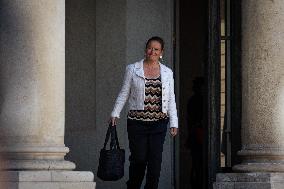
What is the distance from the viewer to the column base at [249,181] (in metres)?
17.8

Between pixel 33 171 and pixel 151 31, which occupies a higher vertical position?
pixel 151 31

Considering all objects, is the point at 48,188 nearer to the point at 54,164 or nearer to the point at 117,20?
the point at 54,164

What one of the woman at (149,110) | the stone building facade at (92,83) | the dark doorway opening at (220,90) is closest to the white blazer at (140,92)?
the woman at (149,110)

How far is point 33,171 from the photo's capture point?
55.4 ft

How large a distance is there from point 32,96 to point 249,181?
9.19ft

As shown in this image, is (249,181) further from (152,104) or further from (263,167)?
(152,104)

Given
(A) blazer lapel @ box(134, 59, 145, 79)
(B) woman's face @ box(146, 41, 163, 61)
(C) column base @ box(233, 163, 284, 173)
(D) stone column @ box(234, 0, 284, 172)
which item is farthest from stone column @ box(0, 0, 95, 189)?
(D) stone column @ box(234, 0, 284, 172)

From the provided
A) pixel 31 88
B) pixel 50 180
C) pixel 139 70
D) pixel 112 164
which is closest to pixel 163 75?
pixel 139 70

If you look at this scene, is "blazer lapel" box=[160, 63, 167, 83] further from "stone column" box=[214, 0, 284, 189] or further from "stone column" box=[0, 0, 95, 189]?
"stone column" box=[214, 0, 284, 189]

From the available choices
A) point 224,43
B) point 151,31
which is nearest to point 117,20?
point 151,31

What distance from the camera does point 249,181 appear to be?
17953mm

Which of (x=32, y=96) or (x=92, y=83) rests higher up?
(x=92, y=83)

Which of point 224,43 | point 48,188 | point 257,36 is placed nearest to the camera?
point 48,188

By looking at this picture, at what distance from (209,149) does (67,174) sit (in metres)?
2.59
